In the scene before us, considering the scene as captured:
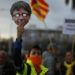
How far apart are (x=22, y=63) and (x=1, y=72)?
1118 mm

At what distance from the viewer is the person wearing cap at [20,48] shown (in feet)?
21.2

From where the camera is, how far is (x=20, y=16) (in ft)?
21.1

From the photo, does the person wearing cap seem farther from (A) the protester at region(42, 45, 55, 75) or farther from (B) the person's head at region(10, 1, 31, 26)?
(A) the protester at region(42, 45, 55, 75)

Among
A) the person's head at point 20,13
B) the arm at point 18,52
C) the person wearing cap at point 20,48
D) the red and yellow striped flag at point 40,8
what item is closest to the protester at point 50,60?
the red and yellow striped flag at point 40,8

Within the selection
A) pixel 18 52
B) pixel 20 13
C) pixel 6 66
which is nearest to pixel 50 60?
pixel 6 66

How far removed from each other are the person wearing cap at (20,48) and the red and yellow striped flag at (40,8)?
884 cm

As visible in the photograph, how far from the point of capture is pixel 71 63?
45.4 feet

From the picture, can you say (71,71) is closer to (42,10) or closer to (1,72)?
(42,10)

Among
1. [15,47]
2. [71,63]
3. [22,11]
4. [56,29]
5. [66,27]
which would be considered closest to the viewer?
[22,11]

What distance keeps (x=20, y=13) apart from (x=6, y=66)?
2.02 metres

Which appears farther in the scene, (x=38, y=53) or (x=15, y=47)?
(x=38, y=53)

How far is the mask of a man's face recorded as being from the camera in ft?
21.1

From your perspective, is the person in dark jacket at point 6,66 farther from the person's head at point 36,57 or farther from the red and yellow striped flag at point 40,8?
the red and yellow striped flag at point 40,8

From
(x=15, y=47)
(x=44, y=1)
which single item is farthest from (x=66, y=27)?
(x=15, y=47)
